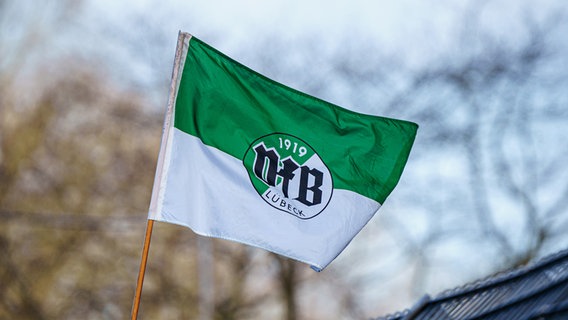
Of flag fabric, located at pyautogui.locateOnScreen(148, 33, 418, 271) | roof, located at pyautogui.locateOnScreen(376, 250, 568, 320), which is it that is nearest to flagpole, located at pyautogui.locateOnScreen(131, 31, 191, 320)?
flag fabric, located at pyautogui.locateOnScreen(148, 33, 418, 271)

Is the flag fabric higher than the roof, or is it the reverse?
the flag fabric

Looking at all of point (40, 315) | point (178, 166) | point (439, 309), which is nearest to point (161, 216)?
point (178, 166)

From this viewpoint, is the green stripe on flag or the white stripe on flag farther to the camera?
the green stripe on flag

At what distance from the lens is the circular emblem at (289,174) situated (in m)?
6.52

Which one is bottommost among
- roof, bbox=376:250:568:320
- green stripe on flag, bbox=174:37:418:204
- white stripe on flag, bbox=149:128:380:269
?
roof, bbox=376:250:568:320

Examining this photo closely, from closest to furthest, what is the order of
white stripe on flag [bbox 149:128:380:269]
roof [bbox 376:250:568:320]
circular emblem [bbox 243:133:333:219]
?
1. roof [bbox 376:250:568:320]
2. white stripe on flag [bbox 149:128:380:269]
3. circular emblem [bbox 243:133:333:219]

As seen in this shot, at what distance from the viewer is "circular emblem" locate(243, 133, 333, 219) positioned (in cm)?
652

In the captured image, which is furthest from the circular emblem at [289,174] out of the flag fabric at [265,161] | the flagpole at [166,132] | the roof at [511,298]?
the roof at [511,298]

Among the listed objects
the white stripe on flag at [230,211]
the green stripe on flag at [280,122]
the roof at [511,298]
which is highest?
the green stripe on flag at [280,122]

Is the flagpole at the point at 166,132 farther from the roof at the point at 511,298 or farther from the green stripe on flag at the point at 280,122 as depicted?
the roof at the point at 511,298

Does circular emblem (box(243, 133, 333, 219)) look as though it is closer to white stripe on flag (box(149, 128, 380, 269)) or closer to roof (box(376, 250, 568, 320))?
white stripe on flag (box(149, 128, 380, 269))

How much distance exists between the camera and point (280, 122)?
22.1 ft

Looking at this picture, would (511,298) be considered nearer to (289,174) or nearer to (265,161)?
(289,174)

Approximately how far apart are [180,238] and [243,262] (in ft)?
4.90
